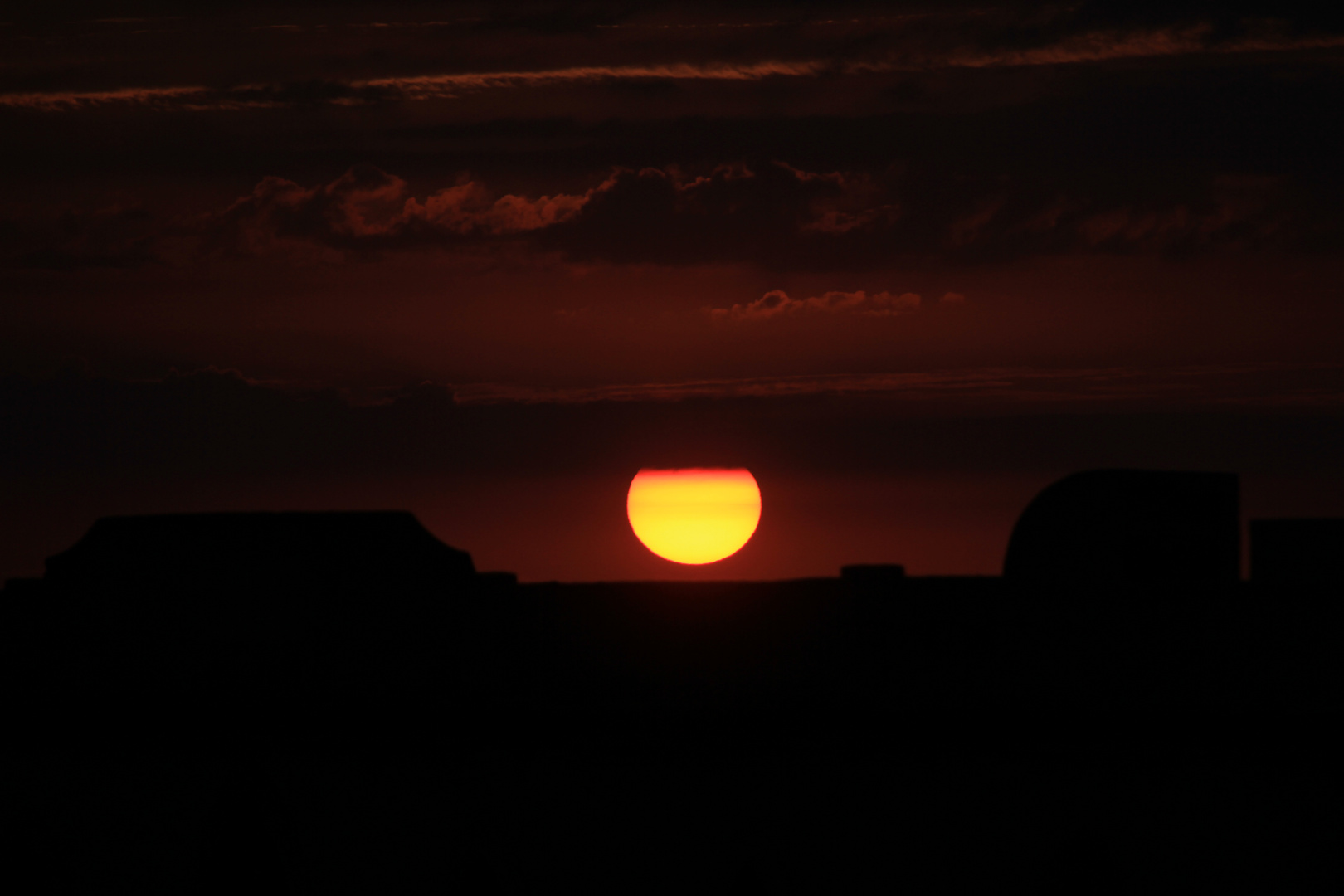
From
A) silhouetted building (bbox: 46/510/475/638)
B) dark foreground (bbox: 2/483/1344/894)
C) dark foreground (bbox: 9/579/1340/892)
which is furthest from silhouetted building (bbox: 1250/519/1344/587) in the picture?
silhouetted building (bbox: 46/510/475/638)

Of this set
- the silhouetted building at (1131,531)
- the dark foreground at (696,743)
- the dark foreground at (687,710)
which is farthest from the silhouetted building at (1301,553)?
the dark foreground at (696,743)

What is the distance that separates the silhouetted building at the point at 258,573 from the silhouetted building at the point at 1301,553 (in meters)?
19.5

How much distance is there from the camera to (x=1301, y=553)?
1497 inches

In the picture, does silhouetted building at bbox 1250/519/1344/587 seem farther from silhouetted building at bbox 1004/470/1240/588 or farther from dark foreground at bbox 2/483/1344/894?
silhouetted building at bbox 1004/470/1240/588

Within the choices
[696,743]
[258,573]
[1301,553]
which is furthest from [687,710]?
[1301,553]

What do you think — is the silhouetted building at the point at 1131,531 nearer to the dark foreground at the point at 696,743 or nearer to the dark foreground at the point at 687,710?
the dark foreground at the point at 687,710

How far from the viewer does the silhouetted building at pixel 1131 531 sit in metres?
37.1

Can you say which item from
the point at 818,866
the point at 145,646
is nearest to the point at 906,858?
the point at 818,866

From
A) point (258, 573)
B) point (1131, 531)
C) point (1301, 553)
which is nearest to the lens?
point (258, 573)

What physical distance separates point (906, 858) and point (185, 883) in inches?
517

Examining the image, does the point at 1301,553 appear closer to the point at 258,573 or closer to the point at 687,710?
the point at 687,710

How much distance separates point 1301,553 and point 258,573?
2484 cm

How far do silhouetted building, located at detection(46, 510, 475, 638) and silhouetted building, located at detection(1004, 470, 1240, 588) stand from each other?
13650 mm

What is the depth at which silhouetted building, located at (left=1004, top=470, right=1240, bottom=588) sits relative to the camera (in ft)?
122
